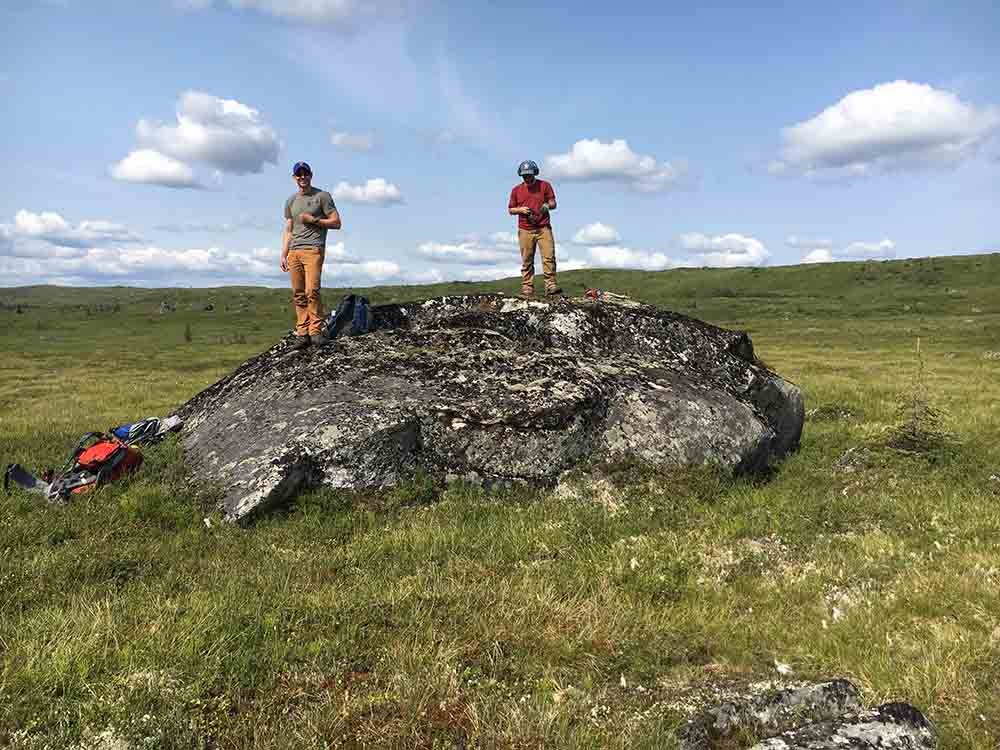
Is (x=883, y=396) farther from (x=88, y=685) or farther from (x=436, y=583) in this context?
(x=88, y=685)

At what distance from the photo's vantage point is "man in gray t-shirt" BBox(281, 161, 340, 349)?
45.9 ft

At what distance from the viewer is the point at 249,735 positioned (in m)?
4.82

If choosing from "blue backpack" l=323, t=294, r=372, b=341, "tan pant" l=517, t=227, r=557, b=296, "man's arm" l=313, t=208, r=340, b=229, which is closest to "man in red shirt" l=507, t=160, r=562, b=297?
"tan pant" l=517, t=227, r=557, b=296

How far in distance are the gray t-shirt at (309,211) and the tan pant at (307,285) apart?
0.59ft

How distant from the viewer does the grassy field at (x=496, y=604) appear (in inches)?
→ 199

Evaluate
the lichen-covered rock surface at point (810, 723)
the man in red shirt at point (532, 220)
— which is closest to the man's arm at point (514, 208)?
the man in red shirt at point (532, 220)

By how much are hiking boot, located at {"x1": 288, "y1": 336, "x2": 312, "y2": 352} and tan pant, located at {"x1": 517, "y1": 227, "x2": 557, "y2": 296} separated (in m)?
5.83

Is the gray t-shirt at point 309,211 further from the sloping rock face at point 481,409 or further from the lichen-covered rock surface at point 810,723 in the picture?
the lichen-covered rock surface at point 810,723

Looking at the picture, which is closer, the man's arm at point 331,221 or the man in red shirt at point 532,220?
the man's arm at point 331,221

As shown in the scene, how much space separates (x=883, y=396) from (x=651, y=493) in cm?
1730

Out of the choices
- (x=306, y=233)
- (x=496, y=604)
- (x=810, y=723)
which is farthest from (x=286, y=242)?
(x=810, y=723)

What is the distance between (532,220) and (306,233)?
239 inches

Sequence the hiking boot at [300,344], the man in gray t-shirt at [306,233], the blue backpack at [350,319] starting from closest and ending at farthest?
1. the man in gray t-shirt at [306,233]
2. the hiking boot at [300,344]
3. the blue backpack at [350,319]

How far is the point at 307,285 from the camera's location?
14477 millimetres
